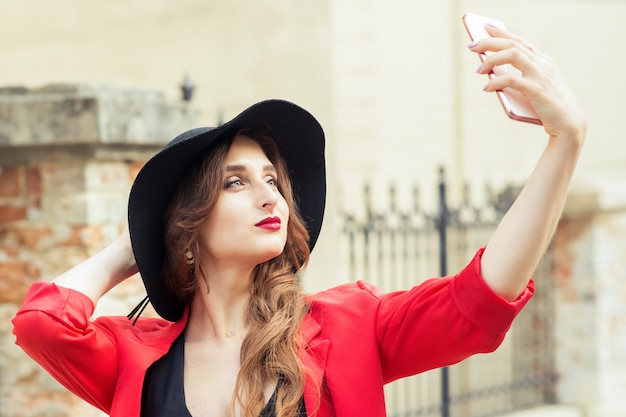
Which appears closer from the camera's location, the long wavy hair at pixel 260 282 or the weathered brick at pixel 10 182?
the long wavy hair at pixel 260 282

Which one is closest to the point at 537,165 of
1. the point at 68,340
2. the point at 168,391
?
the point at 168,391

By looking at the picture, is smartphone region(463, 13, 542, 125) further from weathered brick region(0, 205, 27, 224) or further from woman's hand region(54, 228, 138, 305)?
weathered brick region(0, 205, 27, 224)

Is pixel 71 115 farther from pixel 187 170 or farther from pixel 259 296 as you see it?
pixel 259 296

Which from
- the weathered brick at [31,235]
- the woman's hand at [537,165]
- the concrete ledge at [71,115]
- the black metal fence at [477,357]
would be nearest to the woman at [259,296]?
the woman's hand at [537,165]

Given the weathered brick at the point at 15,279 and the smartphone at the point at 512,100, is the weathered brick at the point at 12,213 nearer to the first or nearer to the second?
the weathered brick at the point at 15,279

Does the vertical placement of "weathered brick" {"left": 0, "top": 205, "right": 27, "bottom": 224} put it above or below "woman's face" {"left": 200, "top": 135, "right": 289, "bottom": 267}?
below

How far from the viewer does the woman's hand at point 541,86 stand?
1.93 metres

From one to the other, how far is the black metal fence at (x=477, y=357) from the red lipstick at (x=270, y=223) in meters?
4.03

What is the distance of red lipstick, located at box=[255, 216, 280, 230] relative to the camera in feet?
7.68

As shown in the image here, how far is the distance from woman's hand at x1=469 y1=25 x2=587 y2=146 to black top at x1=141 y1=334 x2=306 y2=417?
78cm

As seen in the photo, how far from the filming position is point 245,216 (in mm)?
2355

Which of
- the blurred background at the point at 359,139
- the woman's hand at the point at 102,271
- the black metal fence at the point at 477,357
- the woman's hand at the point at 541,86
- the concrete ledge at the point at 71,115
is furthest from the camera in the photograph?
the black metal fence at the point at 477,357

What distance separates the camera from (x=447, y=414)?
6.90m

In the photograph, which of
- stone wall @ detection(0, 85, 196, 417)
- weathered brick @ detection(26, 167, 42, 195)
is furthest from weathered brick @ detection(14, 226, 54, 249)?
weathered brick @ detection(26, 167, 42, 195)
